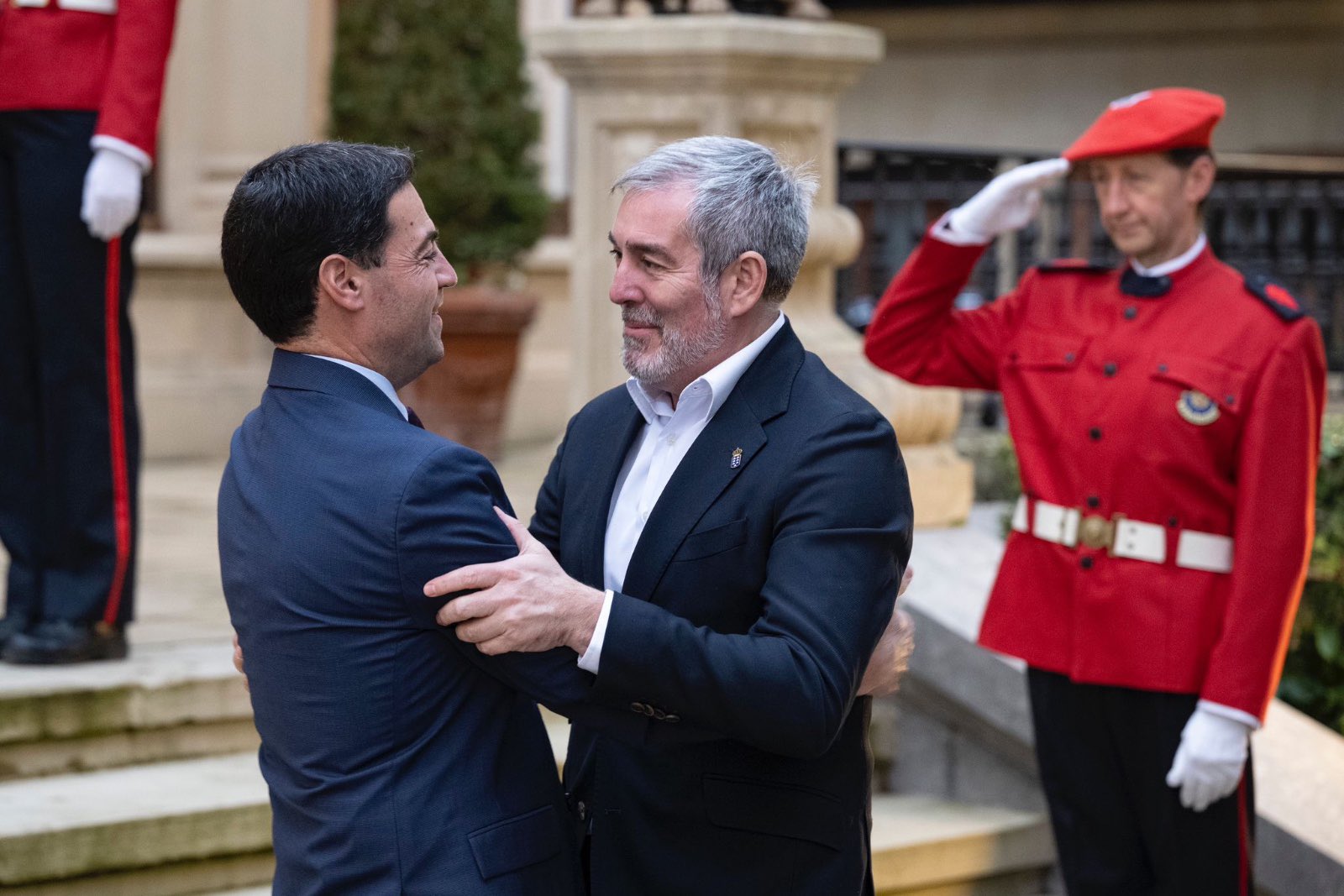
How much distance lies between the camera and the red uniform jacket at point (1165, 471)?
124 inches

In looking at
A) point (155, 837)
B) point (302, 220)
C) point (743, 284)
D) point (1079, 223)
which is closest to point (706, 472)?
point (743, 284)

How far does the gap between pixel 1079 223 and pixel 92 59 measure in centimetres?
446

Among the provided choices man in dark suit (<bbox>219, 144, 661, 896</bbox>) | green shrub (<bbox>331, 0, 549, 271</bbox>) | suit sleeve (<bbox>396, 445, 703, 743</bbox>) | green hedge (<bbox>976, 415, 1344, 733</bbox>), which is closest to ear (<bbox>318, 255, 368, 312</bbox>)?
man in dark suit (<bbox>219, 144, 661, 896</bbox>)

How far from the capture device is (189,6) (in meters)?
7.54

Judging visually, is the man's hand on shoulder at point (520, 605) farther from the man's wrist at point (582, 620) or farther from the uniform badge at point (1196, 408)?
the uniform badge at point (1196, 408)

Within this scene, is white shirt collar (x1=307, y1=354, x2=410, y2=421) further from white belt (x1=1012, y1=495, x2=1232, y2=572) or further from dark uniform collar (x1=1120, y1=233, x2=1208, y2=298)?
dark uniform collar (x1=1120, y1=233, x2=1208, y2=298)

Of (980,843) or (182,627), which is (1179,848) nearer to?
(980,843)

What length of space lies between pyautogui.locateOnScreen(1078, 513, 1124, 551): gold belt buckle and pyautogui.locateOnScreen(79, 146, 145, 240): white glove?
2027 millimetres

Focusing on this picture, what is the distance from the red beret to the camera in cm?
334

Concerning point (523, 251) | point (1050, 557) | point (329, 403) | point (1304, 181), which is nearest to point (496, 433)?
point (523, 251)

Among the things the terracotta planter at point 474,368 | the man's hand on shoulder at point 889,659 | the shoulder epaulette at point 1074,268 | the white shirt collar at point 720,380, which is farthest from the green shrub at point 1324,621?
the terracotta planter at point 474,368

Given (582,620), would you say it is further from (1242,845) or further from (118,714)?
(118,714)

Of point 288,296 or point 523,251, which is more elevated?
point 288,296

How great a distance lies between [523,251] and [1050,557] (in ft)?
15.3
